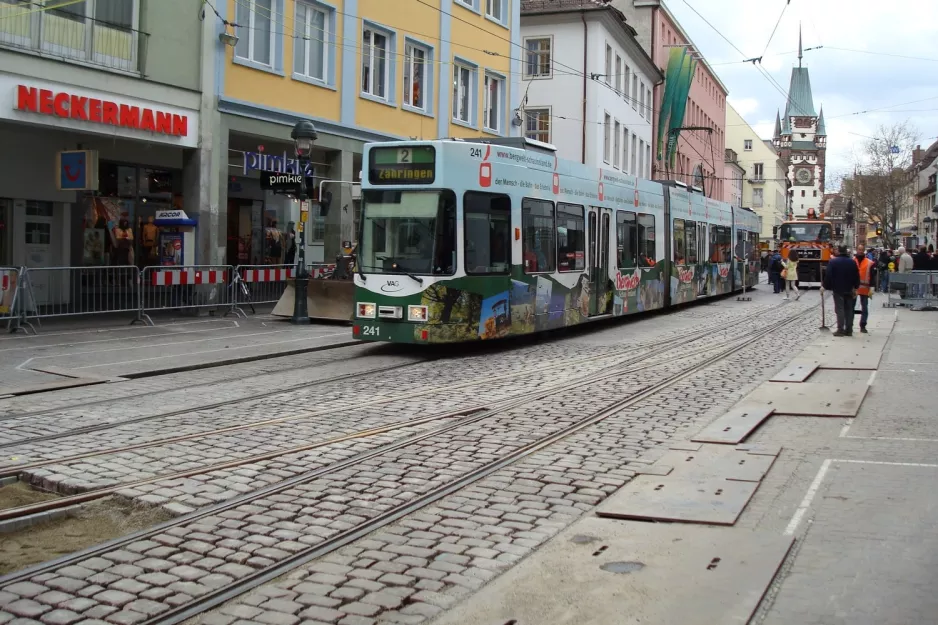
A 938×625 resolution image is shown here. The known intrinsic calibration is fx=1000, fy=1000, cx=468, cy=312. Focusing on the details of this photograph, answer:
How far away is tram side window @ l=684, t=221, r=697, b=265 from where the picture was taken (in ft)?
90.6

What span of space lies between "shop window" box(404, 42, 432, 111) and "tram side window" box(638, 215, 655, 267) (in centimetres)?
912

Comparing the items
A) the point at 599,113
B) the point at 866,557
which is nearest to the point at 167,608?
the point at 866,557

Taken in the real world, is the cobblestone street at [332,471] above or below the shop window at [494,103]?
below

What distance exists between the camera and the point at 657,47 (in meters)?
58.3

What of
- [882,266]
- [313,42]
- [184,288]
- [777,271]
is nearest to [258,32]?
[313,42]

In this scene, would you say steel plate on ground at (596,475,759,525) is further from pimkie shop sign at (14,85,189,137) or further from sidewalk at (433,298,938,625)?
pimkie shop sign at (14,85,189,137)

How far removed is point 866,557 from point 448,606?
2284 millimetres

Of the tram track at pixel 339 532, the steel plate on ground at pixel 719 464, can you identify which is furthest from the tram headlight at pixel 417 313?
the steel plate on ground at pixel 719 464

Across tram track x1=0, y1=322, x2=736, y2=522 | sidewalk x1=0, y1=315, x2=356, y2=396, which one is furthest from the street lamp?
tram track x1=0, y1=322, x2=736, y2=522

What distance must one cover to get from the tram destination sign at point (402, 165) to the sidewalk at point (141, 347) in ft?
10.0

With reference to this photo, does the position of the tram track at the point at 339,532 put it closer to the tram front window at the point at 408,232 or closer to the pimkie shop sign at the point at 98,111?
the tram front window at the point at 408,232

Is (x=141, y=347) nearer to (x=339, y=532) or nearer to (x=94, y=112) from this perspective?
(x=94, y=112)

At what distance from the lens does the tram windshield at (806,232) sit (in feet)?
148

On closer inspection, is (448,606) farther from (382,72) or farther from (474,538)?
(382,72)
